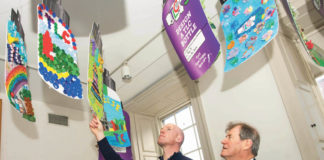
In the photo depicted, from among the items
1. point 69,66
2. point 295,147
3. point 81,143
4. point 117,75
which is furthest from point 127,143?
point 81,143

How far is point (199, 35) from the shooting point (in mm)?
1988

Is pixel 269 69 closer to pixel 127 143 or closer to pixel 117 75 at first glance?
pixel 127 143

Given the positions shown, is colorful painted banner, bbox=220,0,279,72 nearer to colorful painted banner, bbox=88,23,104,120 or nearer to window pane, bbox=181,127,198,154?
colorful painted banner, bbox=88,23,104,120

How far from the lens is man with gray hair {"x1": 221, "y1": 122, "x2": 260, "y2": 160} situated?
6.77 ft

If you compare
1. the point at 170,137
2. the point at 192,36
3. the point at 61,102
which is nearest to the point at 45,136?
the point at 61,102

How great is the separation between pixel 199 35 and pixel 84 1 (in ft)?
5.05

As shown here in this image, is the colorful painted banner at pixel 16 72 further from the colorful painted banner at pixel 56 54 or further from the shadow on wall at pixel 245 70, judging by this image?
the shadow on wall at pixel 245 70

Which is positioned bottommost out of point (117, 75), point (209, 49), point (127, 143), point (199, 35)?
point (127, 143)

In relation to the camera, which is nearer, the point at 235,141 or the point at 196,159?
the point at 235,141

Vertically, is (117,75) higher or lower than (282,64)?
higher

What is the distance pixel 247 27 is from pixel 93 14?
1832 millimetres

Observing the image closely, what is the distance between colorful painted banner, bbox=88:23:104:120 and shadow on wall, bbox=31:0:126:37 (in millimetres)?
860

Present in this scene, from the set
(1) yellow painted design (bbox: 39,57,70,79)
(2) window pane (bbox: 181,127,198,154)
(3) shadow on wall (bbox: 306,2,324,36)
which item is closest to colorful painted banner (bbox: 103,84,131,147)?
(1) yellow painted design (bbox: 39,57,70,79)

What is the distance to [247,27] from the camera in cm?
193
